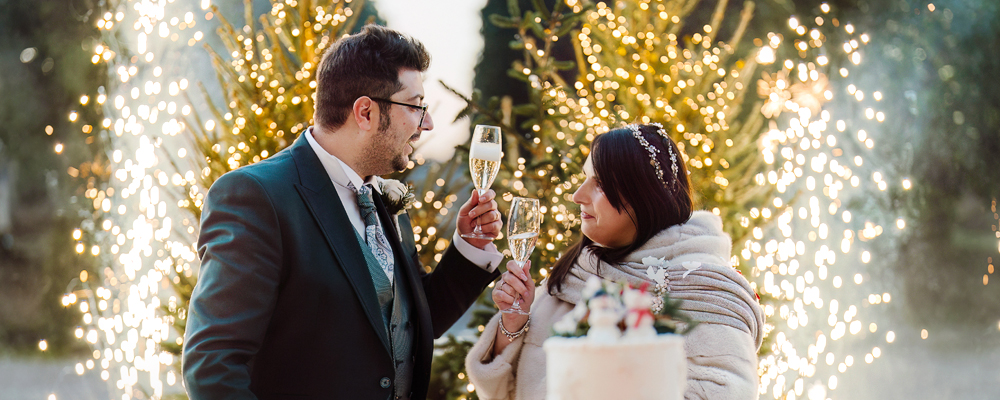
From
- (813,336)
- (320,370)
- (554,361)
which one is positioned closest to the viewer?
(554,361)

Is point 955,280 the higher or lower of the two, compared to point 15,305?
higher

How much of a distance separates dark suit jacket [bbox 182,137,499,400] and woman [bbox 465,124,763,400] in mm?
363

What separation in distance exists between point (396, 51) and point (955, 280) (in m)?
3.49

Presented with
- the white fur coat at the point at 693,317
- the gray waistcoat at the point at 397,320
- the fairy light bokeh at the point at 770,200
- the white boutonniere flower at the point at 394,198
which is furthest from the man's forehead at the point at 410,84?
the fairy light bokeh at the point at 770,200

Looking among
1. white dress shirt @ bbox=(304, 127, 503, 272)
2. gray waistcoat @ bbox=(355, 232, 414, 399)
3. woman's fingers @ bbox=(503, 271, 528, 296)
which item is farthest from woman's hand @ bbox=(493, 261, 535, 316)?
white dress shirt @ bbox=(304, 127, 503, 272)

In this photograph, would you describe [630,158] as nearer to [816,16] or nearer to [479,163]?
[479,163]

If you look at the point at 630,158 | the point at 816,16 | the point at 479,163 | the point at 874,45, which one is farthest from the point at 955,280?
the point at 479,163

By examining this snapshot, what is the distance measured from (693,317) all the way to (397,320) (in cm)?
73

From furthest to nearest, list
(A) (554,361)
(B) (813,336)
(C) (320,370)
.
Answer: (B) (813,336) → (C) (320,370) → (A) (554,361)

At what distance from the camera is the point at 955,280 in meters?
3.70

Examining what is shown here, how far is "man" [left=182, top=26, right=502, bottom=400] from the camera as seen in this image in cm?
137

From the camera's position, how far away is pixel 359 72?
174 centimetres

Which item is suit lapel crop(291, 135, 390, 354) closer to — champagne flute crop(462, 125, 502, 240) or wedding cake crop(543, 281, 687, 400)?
champagne flute crop(462, 125, 502, 240)

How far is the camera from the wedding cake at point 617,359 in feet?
2.97
